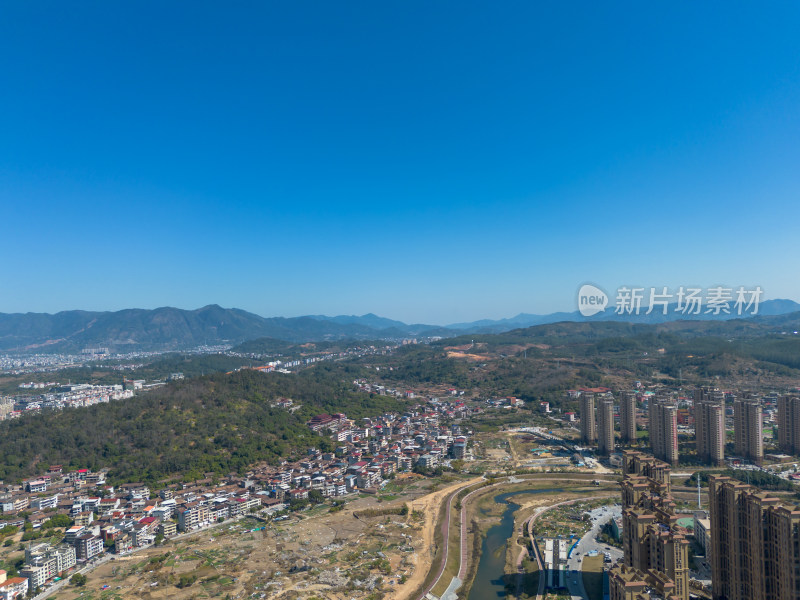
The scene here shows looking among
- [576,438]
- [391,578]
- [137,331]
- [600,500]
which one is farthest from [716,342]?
[137,331]

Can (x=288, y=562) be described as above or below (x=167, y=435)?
below

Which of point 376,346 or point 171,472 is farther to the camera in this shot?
point 376,346

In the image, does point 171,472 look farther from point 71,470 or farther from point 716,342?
point 716,342

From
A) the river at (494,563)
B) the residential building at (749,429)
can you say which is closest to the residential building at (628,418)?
the residential building at (749,429)

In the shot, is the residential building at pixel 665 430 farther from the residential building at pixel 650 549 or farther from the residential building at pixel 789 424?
the residential building at pixel 650 549

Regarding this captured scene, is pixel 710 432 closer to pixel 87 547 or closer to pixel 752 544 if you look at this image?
pixel 752 544

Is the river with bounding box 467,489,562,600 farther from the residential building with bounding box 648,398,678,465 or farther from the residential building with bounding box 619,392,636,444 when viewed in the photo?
the residential building with bounding box 619,392,636,444

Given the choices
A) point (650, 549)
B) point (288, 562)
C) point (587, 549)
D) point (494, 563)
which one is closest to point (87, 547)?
point (288, 562)
